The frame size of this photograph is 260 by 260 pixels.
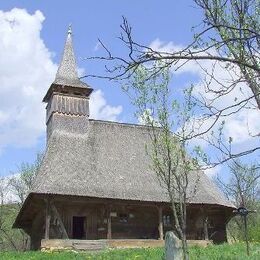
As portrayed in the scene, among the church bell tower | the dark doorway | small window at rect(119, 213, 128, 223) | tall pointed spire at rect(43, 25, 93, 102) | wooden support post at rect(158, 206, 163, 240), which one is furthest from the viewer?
tall pointed spire at rect(43, 25, 93, 102)

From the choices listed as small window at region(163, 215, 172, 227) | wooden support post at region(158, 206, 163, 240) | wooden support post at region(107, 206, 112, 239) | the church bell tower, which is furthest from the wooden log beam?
the church bell tower

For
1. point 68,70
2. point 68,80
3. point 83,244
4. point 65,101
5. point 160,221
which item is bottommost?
point 83,244

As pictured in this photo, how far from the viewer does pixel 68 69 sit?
32750 millimetres

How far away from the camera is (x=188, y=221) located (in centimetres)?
2792

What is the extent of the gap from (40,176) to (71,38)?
14243 mm

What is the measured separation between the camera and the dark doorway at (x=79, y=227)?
26344 mm

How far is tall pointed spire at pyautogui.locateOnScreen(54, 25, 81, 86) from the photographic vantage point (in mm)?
31339

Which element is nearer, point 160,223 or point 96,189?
point 96,189

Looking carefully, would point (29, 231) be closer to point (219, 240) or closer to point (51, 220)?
point (51, 220)

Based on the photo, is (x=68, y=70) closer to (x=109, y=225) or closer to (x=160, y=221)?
(x=109, y=225)

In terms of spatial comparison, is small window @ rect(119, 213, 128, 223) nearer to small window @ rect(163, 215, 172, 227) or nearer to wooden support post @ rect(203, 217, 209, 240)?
small window @ rect(163, 215, 172, 227)

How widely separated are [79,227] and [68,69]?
37.9ft

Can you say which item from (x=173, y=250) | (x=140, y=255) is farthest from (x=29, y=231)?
(x=173, y=250)

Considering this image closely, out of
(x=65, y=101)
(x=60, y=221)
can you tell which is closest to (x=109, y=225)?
(x=60, y=221)
